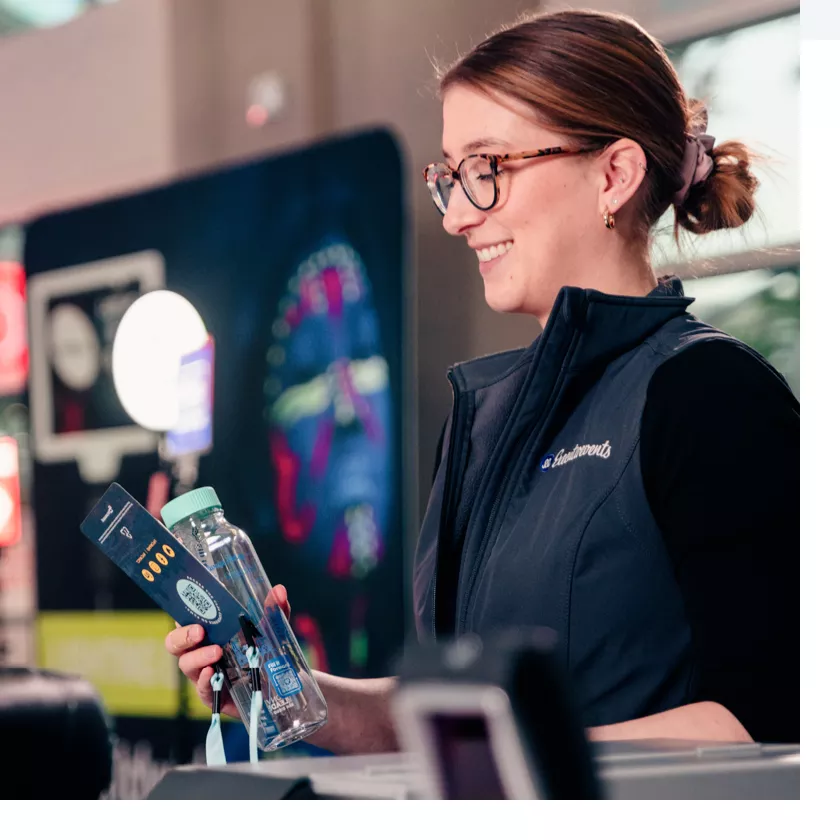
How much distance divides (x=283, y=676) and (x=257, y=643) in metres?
0.05

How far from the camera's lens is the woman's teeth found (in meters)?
1.37

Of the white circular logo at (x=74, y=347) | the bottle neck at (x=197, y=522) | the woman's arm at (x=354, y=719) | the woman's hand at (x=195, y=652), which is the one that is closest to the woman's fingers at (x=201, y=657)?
the woman's hand at (x=195, y=652)

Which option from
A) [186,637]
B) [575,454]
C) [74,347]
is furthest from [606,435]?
[74,347]

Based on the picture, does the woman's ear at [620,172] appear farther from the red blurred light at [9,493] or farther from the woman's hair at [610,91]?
the red blurred light at [9,493]

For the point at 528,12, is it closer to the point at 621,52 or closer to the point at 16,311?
the point at 621,52

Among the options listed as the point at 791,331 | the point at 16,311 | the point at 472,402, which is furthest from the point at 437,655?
the point at 16,311

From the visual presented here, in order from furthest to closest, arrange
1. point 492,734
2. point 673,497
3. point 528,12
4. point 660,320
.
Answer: point 528,12
point 660,320
point 673,497
point 492,734

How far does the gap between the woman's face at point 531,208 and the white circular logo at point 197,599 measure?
1.75ft

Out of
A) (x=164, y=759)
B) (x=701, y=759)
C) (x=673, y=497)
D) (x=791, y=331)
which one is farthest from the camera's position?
(x=164, y=759)

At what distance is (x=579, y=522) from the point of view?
43.9 inches

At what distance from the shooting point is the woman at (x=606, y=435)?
1011 millimetres

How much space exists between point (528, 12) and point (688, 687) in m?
1.44

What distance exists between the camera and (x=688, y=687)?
1067 mm

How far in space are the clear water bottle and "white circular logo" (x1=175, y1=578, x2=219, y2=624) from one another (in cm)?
4
